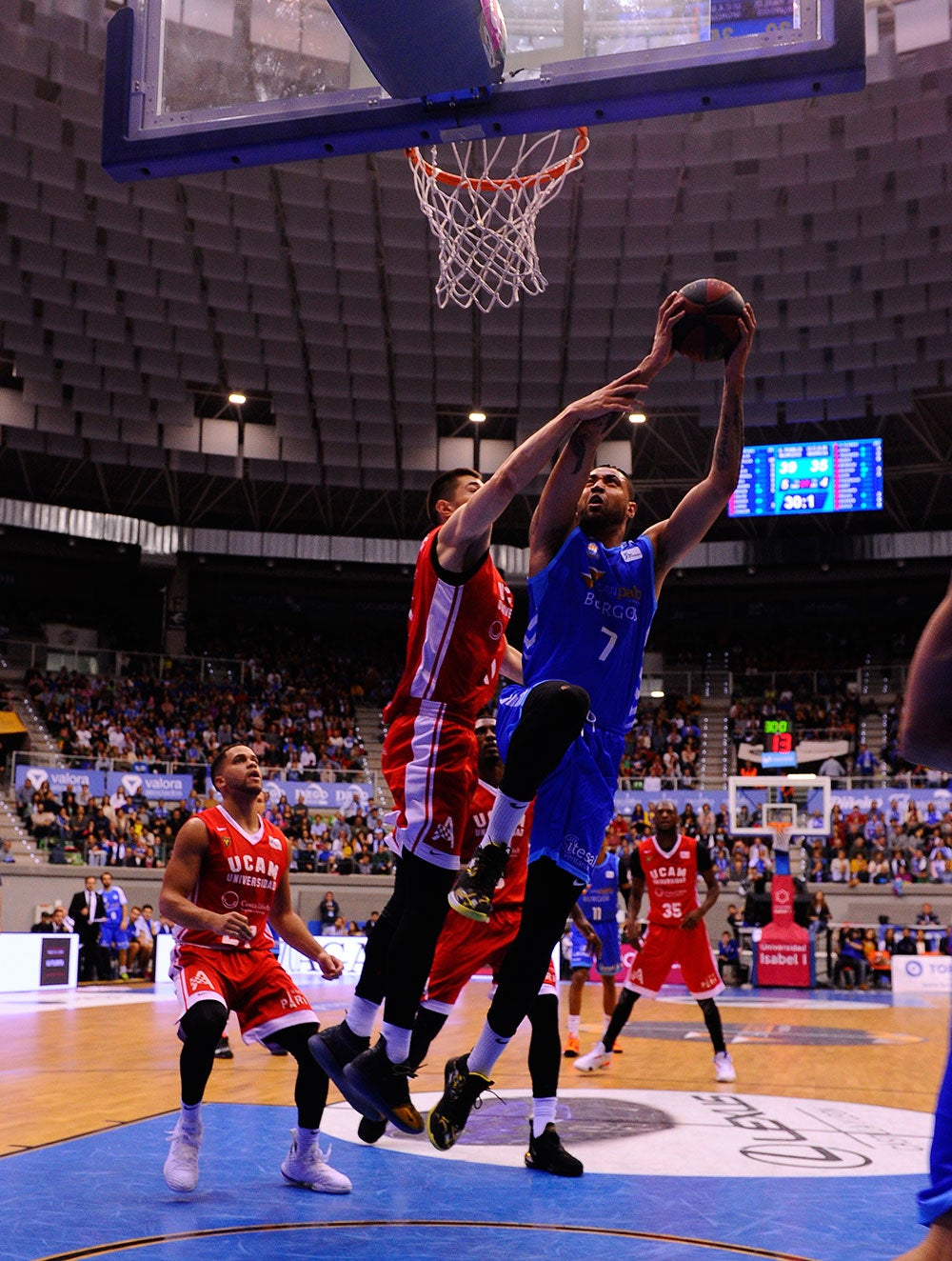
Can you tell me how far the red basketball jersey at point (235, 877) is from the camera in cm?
596

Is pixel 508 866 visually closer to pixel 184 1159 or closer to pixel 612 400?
pixel 184 1159

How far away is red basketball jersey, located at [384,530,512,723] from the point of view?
15.5 ft

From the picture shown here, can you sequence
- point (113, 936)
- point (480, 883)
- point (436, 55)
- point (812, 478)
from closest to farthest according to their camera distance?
point (480, 883) < point (436, 55) < point (113, 936) < point (812, 478)

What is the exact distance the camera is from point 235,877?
598cm

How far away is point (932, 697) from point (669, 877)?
862 cm

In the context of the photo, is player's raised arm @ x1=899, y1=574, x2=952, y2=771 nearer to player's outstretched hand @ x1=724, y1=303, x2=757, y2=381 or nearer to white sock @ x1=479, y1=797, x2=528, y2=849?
white sock @ x1=479, y1=797, x2=528, y2=849

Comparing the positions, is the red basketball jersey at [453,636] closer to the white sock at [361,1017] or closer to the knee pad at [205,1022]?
the white sock at [361,1017]

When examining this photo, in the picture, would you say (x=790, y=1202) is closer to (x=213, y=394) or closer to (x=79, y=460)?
(x=213, y=394)

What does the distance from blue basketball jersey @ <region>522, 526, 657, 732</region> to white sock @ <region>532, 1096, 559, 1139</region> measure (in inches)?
88.6

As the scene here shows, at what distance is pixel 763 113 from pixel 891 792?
1421 cm

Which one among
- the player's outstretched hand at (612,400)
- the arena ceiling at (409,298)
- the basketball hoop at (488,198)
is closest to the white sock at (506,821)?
the player's outstretched hand at (612,400)

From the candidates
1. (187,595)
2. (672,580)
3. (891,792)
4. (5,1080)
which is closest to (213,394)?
(187,595)

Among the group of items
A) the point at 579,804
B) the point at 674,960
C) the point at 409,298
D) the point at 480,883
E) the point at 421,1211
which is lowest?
the point at 421,1211

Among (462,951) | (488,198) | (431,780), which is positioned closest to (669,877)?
(462,951)
